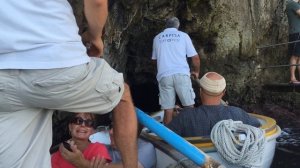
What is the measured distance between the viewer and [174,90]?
7.53 metres

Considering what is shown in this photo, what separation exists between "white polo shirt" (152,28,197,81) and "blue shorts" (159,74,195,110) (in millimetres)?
81

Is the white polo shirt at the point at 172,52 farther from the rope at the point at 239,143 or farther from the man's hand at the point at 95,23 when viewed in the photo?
the man's hand at the point at 95,23

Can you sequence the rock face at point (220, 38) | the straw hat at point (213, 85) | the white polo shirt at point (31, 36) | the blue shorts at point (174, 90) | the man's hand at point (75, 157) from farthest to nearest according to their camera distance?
the rock face at point (220, 38) < the blue shorts at point (174, 90) < the straw hat at point (213, 85) < the man's hand at point (75, 157) < the white polo shirt at point (31, 36)

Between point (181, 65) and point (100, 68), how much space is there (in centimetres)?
464

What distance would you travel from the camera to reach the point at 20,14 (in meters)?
2.55

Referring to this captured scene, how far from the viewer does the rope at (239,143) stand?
4344 millimetres

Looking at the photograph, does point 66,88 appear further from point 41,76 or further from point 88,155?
point 88,155

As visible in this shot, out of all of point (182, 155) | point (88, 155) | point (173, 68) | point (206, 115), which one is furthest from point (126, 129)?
point (173, 68)

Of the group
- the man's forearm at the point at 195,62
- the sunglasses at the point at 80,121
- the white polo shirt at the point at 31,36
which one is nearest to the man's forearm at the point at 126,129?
the white polo shirt at the point at 31,36

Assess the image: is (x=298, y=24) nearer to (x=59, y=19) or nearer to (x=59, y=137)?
(x=59, y=137)

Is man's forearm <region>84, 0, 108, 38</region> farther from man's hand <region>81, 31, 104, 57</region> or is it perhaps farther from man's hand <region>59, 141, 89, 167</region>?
man's hand <region>59, 141, 89, 167</region>

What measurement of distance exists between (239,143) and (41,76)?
7.68 ft

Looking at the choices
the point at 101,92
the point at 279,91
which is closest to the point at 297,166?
the point at 279,91

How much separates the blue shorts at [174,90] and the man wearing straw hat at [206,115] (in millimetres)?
2264
